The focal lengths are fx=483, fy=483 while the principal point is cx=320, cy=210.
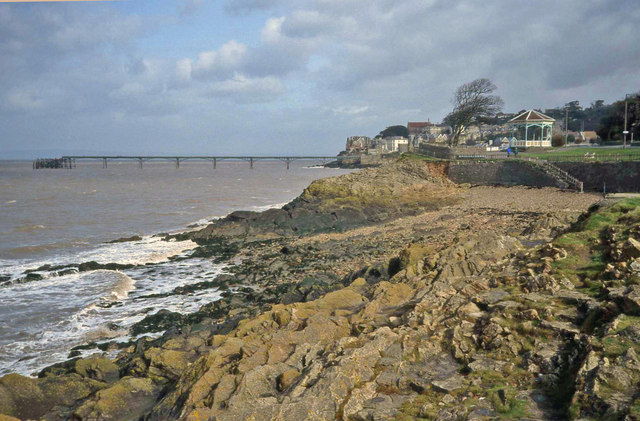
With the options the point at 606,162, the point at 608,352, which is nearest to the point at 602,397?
the point at 608,352

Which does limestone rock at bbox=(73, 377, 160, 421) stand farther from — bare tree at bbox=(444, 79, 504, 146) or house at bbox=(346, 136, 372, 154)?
house at bbox=(346, 136, 372, 154)

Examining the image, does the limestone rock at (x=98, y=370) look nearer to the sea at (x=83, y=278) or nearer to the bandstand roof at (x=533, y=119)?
the sea at (x=83, y=278)

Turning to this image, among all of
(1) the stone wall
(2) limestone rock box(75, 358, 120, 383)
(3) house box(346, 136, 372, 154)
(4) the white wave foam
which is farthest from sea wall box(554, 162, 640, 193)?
(3) house box(346, 136, 372, 154)

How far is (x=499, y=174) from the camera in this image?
35.4m

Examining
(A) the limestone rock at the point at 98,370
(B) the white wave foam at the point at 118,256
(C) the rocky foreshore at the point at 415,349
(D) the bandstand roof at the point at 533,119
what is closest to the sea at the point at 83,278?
(B) the white wave foam at the point at 118,256

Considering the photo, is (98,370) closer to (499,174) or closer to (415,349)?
(415,349)

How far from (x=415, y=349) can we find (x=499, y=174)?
3123 cm

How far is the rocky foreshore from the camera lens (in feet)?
18.0

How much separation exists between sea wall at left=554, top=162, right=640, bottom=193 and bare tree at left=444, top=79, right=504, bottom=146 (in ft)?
68.2

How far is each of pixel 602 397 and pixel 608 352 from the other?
895 millimetres

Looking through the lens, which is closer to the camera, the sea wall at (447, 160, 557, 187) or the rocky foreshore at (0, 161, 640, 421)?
the rocky foreshore at (0, 161, 640, 421)

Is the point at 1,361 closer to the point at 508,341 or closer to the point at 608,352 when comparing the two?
the point at 508,341

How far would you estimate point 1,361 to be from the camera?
10.6m

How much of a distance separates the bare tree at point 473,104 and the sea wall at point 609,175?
2080 centimetres
